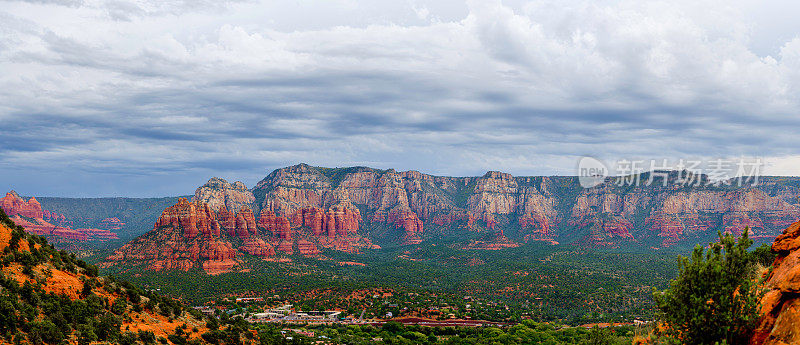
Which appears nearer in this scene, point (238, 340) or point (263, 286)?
point (238, 340)

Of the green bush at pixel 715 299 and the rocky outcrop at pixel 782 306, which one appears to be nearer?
the rocky outcrop at pixel 782 306

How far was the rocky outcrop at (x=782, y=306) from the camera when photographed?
25.2m

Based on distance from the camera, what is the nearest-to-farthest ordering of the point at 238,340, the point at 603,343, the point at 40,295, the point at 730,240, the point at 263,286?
the point at 730,240 → the point at 40,295 → the point at 603,343 → the point at 238,340 → the point at 263,286

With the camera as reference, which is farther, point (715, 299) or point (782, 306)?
point (715, 299)

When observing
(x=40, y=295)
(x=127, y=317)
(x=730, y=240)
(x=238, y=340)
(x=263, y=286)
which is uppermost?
A: (x=730, y=240)

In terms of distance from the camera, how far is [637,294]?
171875mm

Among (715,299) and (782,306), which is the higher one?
(782,306)

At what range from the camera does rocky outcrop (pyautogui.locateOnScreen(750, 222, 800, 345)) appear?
2516 cm

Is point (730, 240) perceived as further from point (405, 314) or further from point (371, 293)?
point (371, 293)

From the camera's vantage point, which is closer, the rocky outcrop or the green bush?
the rocky outcrop

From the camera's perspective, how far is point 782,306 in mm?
26688

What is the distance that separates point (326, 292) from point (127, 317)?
120 metres

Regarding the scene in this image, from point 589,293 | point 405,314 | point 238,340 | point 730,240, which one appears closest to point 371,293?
point 405,314

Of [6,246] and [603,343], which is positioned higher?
[6,246]
